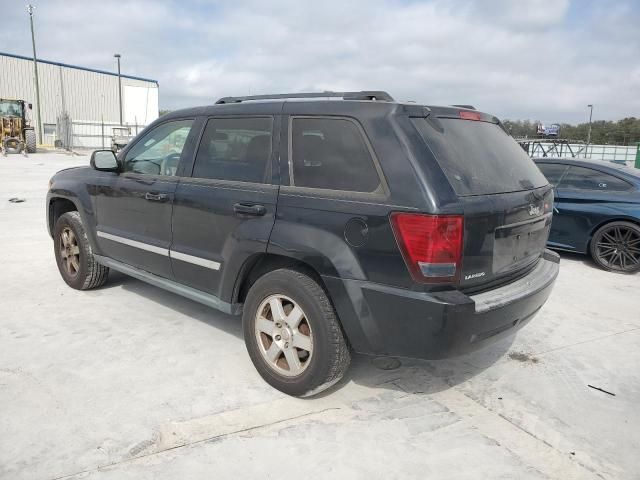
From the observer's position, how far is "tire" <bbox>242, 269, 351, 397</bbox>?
2953 millimetres

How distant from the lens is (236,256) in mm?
3346

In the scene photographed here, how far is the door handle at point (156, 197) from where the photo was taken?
3913 millimetres

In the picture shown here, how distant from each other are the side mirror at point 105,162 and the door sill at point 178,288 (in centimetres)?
82

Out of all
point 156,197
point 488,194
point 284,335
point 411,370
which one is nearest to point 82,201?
point 156,197

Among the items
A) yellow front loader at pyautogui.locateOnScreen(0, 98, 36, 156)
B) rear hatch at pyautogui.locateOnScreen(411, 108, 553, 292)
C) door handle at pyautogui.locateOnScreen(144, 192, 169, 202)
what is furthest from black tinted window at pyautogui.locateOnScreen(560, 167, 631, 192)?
yellow front loader at pyautogui.locateOnScreen(0, 98, 36, 156)

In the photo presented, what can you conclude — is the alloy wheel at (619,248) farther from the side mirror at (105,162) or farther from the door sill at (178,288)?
the side mirror at (105,162)

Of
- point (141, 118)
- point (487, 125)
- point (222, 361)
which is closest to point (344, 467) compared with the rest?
point (222, 361)

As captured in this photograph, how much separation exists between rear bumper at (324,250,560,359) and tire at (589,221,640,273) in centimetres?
441

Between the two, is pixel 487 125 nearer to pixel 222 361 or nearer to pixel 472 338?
pixel 472 338

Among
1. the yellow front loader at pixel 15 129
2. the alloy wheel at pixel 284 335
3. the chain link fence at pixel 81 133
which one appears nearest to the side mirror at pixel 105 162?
the alloy wheel at pixel 284 335

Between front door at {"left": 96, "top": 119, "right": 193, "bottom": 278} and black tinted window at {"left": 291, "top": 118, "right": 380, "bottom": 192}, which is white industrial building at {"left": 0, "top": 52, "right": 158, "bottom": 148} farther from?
black tinted window at {"left": 291, "top": 118, "right": 380, "bottom": 192}

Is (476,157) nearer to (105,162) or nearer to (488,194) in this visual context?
(488,194)

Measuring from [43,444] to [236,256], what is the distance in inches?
58.0

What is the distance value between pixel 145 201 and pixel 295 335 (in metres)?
1.81
